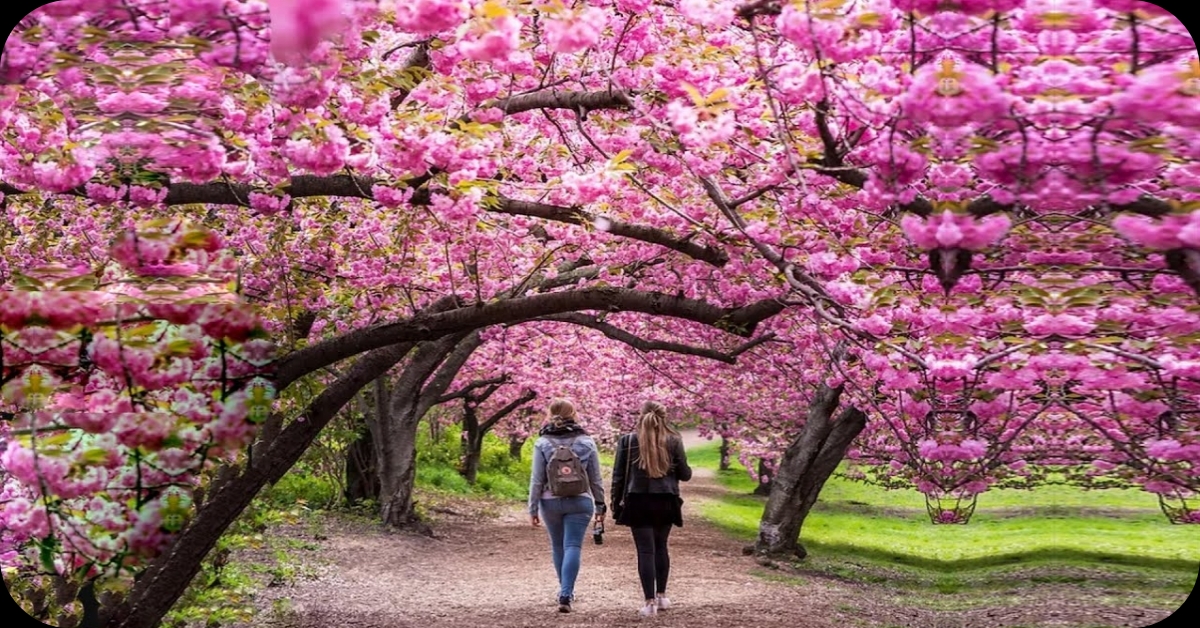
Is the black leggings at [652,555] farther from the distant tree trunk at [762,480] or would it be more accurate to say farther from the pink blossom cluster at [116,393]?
the distant tree trunk at [762,480]

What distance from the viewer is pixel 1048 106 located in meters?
2.73

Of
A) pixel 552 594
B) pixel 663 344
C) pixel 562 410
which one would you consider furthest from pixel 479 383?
pixel 562 410

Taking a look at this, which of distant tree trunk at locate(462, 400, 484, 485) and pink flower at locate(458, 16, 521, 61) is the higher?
pink flower at locate(458, 16, 521, 61)

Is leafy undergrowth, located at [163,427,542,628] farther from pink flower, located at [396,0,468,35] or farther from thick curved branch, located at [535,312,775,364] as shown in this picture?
pink flower, located at [396,0,468,35]

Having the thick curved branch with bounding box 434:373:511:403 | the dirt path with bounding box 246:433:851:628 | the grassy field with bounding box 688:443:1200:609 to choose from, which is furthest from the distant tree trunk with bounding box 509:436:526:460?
the grassy field with bounding box 688:443:1200:609

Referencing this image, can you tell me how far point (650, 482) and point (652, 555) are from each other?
59 cm

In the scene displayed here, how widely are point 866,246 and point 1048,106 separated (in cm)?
225

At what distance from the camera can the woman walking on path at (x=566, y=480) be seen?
7098 mm

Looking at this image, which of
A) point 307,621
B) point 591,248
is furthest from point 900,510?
point 307,621

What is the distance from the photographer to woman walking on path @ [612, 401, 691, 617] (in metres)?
7.04

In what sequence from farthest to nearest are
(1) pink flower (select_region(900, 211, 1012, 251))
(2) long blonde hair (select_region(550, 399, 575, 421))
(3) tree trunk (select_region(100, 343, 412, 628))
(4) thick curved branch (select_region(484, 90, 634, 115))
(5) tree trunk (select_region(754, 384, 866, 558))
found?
1. (5) tree trunk (select_region(754, 384, 866, 558))
2. (2) long blonde hair (select_region(550, 399, 575, 421))
3. (4) thick curved branch (select_region(484, 90, 634, 115))
4. (3) tree trunk (select_region(100, 343, 412, 628))
5. (1) pink flower (select_region(900, 211, 1012, 251))

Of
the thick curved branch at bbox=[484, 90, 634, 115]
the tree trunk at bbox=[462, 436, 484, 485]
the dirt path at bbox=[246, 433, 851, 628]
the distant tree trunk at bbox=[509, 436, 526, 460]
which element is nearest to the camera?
the thick curved branch at bbox=[484, 90, 634, 115]

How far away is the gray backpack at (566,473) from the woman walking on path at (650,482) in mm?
312

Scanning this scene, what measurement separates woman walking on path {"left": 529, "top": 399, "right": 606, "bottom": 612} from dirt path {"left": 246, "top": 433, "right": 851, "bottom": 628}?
0.72m
